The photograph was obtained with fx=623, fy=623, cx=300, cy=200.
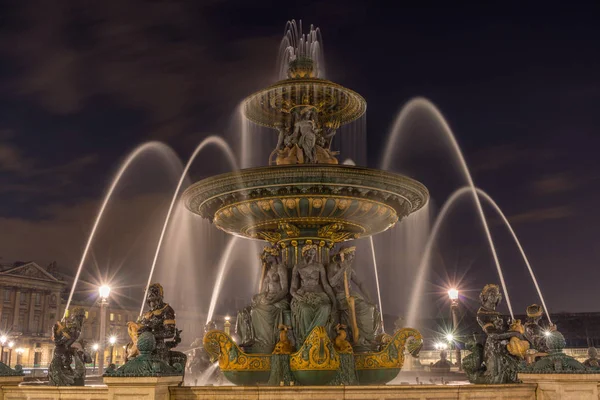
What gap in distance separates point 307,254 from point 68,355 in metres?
4.58

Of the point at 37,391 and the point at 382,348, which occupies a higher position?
the point at 382,348

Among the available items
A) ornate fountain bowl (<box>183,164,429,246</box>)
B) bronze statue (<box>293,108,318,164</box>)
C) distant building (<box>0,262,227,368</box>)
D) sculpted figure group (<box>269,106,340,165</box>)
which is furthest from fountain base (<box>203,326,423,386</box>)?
distant building (<box>0,262,227,368</box>)

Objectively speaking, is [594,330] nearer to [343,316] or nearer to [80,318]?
[343,316]

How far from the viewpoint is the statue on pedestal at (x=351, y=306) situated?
11.6 m

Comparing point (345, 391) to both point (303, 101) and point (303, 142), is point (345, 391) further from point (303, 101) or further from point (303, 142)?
point (303, 101)

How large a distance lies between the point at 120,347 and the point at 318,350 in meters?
96.1

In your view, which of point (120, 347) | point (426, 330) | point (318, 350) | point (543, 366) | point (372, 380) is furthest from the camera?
Result: point (120, 347)

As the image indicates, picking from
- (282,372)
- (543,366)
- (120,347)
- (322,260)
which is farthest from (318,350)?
(120,347)

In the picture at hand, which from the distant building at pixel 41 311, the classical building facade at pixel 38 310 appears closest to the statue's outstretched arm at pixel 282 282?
the distant building at pixel 41 311

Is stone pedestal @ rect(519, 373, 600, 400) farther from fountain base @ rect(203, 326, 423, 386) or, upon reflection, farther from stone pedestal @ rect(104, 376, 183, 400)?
stone pedestal @ rect(104, 376, 183, 400)

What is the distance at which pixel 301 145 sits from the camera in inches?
522

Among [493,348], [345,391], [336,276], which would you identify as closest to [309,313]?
[336,276]

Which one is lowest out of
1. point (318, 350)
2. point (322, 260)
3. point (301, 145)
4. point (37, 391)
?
point (37, 391)

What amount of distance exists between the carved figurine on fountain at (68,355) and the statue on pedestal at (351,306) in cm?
457
